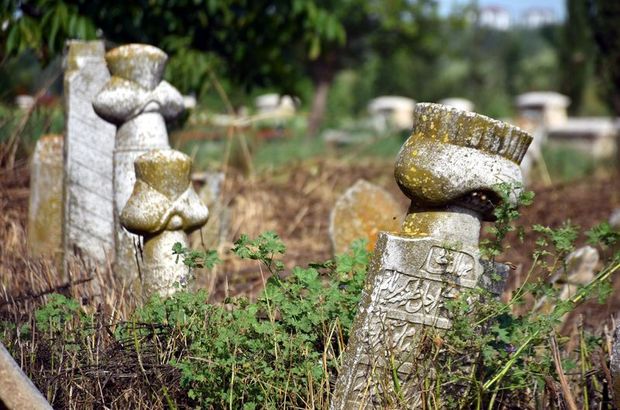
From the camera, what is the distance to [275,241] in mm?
3418

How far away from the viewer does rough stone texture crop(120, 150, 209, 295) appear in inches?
166

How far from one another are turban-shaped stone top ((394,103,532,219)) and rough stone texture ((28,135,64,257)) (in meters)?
3.16

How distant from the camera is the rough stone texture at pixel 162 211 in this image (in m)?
4.21

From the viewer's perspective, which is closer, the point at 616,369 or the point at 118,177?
the point at 616,369

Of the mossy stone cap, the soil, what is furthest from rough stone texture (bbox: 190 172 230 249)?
the mossy stone cap

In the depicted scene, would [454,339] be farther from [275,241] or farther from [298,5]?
[298,5]

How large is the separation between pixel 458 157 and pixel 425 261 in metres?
0.39

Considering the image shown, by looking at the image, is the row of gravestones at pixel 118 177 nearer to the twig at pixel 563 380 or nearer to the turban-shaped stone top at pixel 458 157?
the turban-shaped stone top at pixel 458 157

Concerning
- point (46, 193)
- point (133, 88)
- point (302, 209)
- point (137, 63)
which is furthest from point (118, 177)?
point (302, 209)

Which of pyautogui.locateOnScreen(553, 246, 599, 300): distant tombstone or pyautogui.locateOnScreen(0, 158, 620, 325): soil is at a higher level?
pyautogui.locateOnScreen(553, 246, 599, 300): distant tombstone

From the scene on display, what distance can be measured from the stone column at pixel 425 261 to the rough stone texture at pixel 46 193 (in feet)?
10.2

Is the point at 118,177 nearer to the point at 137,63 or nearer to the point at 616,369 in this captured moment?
the point at 137,63

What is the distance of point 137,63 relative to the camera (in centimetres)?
485

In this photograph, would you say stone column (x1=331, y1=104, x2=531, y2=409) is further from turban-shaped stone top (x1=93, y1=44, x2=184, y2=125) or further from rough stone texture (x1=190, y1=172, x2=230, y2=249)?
rough stone texture (x1=190, y1=172, x2=230, y2=249)
